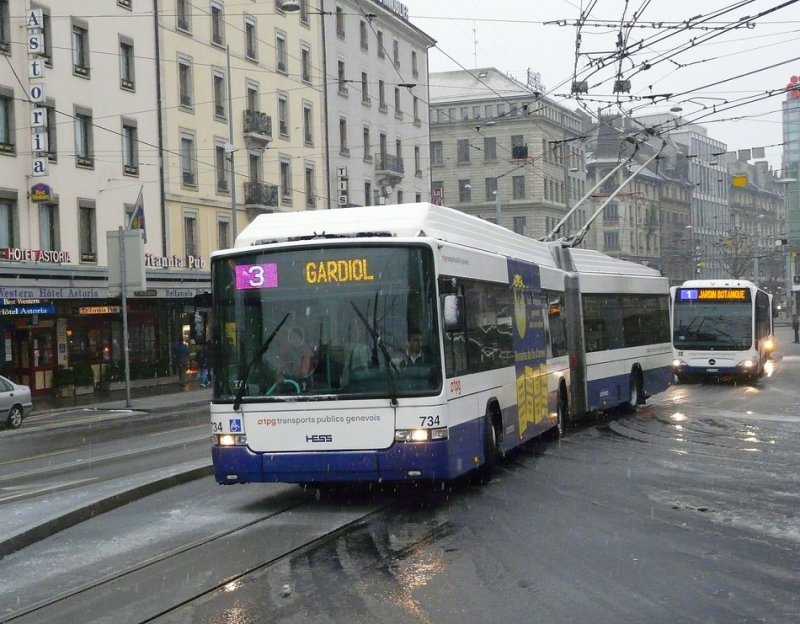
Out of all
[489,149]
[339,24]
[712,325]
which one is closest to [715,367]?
[712,325]

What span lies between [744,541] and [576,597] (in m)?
2.43

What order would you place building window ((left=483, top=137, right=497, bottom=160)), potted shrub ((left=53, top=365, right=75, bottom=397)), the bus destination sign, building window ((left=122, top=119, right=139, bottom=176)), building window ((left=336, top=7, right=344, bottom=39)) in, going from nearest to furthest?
the bus destination sign
potted shrub ((left=53, top=365, right=75, bottom=397))
building window ((left=122, top=119, right=139, bottom=176))
building window ((left=336, top=7, right=344, bottom=39))
building window ((left=483, top=137, right=497, bottom=160))

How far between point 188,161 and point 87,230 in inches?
257

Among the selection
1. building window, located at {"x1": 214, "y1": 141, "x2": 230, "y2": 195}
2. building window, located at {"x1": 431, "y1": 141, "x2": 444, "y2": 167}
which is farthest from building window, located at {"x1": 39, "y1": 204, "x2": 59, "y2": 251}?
building window, located at {"x1": 431, "y1": 141, "x2": 444, "y2": 167}

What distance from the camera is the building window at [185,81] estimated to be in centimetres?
4238

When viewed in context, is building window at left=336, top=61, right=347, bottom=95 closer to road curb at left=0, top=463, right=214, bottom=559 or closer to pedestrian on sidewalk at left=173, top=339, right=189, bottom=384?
pedestrian on sidewalk at left=173, top=339, right=189, bottom=384

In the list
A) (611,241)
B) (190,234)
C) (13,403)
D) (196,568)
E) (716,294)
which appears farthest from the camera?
(611,241)

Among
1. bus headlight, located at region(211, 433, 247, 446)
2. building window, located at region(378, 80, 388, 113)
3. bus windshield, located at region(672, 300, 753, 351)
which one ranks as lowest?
bus headlight, located at region(211, 433, 247, 446)

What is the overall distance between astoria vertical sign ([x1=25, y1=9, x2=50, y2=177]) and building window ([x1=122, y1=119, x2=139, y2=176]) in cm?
540

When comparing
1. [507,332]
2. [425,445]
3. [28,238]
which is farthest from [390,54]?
[425,445]

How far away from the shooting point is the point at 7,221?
111ft

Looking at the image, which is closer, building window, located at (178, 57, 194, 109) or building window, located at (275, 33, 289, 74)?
building window, located at (178, 57, 194, 109)

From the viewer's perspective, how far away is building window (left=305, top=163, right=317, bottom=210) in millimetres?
51438

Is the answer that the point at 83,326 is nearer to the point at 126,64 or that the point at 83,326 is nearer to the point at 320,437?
the point at 126,64
